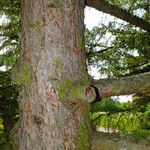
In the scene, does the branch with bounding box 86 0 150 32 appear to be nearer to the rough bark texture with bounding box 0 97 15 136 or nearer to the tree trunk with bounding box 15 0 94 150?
the tree trunk with bounding box 15 0 94 150

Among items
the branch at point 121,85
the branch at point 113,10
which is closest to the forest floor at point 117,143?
the branch at point 121,85

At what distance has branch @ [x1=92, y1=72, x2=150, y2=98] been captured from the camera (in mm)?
2182

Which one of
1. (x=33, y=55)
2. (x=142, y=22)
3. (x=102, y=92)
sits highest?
(x=142, y=22)

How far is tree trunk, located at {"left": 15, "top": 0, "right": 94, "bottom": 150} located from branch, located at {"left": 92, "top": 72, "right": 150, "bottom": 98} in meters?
0.11

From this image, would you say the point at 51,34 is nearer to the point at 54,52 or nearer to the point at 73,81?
the point at 54,52

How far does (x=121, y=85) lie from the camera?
221 cm

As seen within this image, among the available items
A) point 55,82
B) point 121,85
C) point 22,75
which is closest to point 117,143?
point 121,85

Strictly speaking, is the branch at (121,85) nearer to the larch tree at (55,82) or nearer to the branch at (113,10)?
the larch tree at (55,82)

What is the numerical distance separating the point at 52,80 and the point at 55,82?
23mm

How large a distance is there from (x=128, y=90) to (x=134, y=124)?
2.13 metres

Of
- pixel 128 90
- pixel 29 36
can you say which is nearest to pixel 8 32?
pixel 29 36

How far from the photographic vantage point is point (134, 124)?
4.26m

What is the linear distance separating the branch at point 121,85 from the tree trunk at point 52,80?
109mm

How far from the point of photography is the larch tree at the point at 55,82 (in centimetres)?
209
